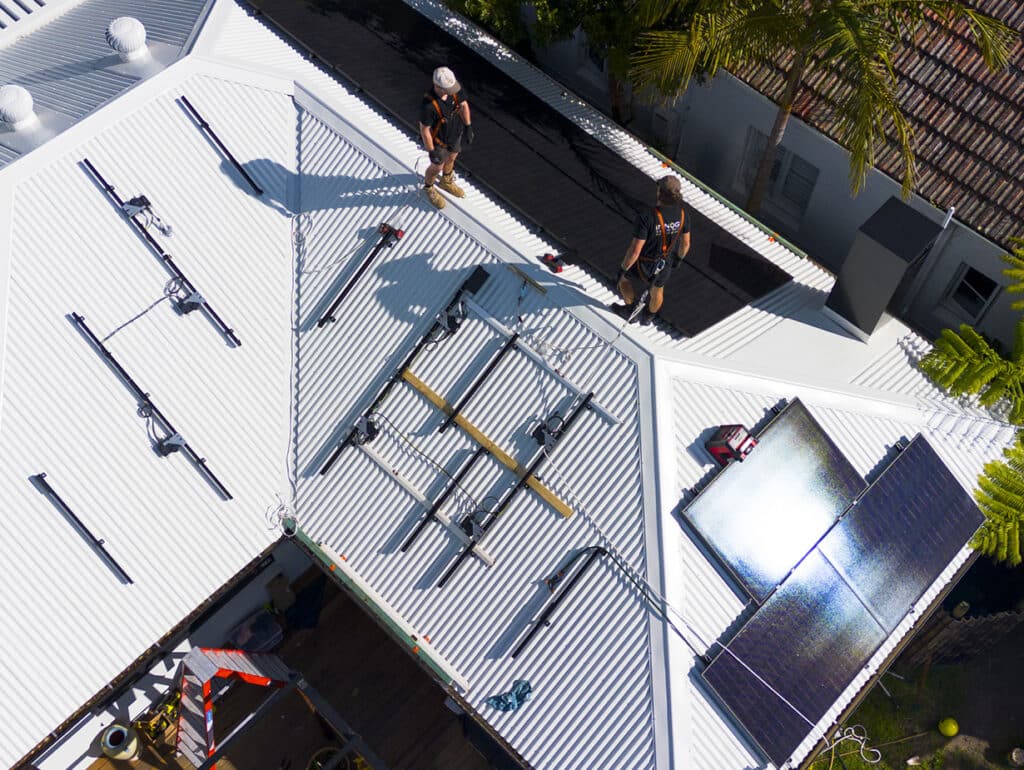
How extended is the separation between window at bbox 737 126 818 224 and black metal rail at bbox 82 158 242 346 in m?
14.9

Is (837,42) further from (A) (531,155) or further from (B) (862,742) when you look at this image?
(B) (862,742)

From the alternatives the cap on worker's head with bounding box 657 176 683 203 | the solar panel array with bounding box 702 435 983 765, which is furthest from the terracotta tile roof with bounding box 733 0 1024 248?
the solar panel array with bounding box 702 435 983 765

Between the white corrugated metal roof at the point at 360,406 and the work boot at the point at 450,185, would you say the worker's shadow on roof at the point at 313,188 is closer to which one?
the white corrugated metal roof at the point at 360,406

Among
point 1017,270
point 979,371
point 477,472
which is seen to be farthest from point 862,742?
point 477,472

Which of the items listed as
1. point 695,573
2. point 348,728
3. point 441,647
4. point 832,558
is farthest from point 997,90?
point 348,728

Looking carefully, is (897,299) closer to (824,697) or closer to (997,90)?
(997,90)

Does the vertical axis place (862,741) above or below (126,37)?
below

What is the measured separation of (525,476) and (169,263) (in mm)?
8907

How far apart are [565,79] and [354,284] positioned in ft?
43.4

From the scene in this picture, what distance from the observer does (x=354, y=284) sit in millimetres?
20453

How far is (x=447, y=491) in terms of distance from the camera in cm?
1864

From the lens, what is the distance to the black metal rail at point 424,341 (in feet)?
63.2

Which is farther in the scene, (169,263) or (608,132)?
(608,132)

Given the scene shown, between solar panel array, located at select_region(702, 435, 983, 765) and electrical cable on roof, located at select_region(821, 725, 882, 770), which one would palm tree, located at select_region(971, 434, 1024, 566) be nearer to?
solar panel array, located at select_region(702, 435, 983, 765)
